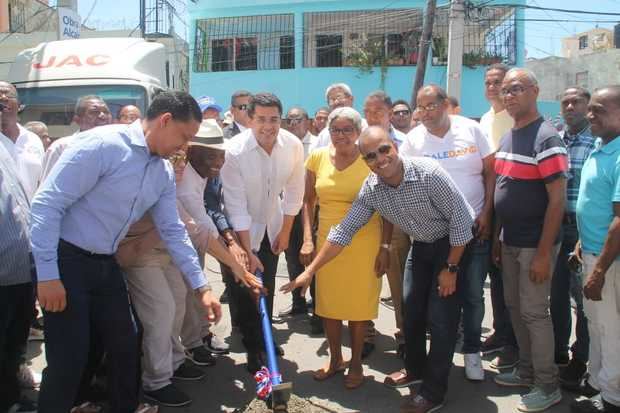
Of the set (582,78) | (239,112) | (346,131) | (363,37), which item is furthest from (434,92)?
(582,78)

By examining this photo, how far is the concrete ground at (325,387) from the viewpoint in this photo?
3.32 metres

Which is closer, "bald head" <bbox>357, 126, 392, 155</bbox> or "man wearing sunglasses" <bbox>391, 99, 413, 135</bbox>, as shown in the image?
"bald head" <bbox>357, 126, 392, 155</bbox>

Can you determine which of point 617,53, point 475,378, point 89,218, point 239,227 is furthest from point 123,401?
point 617,53

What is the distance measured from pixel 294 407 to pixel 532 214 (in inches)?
69.1

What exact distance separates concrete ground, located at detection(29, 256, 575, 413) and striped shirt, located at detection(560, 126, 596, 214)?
4.05ft

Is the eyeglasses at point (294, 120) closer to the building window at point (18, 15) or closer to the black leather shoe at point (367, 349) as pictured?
the black leather shoe at point (367, 349)

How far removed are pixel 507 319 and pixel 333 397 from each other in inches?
58.2

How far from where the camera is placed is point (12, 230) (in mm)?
2768

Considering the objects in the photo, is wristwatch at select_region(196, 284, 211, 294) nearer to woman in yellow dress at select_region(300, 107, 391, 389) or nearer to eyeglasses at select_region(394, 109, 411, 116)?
woman in yellow dress at select_region(300, 107, 391, 389)

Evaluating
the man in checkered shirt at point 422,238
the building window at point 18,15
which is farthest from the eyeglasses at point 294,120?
the building window at point 18,15

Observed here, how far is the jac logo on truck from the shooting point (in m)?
6.66

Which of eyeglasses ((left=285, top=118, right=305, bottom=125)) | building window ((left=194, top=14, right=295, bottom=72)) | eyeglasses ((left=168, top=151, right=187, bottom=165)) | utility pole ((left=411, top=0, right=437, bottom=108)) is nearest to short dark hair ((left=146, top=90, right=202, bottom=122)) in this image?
eyeglasses ((left=168, top=151, right=187, bottom=165))

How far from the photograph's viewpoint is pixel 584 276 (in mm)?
3055

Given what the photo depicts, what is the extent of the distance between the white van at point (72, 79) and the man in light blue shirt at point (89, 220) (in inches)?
161
